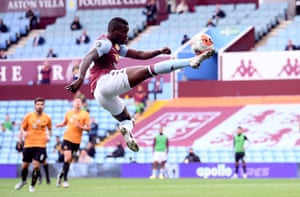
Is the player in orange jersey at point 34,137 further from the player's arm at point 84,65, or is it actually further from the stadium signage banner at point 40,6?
the stadium signage banner at point 40,6

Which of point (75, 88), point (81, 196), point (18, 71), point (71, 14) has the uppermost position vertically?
point (71, 14)

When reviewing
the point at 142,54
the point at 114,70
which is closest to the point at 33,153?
the point at 142,54

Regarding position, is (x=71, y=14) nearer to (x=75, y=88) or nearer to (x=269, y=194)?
(x=269, y=194)

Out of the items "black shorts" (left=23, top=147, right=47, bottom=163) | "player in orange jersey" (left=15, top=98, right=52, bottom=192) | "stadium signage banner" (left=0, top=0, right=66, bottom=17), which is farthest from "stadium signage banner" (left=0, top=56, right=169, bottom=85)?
"black shorts" (left=23, top=147, right=47, bottom=163)

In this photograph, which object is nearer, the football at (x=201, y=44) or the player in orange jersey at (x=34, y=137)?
the football at (x=201, y=44)

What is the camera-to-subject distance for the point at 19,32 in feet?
155

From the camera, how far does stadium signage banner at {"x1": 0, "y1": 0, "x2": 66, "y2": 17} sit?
159 ft

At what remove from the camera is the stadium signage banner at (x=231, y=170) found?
104 ft

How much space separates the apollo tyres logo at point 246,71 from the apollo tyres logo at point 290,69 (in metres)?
0.90

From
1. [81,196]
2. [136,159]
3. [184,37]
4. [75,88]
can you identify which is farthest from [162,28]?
[75,88]

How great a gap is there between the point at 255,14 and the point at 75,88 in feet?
92.8

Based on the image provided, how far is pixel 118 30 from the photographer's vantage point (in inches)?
616

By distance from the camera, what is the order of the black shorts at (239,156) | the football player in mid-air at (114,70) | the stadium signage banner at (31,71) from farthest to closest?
the stadium signage banner at (31,71) < the black shorts at (239,156) < the football player in mid-air at (114,70)

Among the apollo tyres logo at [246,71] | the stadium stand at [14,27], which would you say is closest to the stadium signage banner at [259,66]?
the apollo tyres logo at [246,71]
